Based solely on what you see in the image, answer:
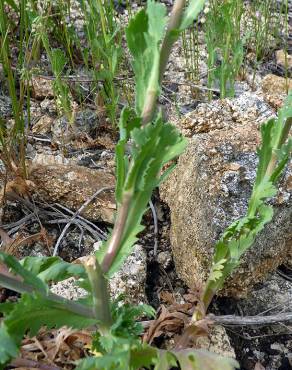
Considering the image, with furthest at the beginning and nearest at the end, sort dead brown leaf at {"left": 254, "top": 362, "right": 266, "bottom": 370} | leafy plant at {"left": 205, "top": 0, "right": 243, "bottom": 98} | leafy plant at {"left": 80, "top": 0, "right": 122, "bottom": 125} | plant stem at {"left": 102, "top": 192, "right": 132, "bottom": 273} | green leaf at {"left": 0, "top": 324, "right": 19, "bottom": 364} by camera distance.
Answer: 1. leafy plant at {"left": 205, "top": 0, "right": 243, "bottom": 98}
2. leafy plant at {"left": 80, "top": 0, "right": 122, "bottom": 125}
3. dead brown leaf at {"left": 254, "top": 362, "right": 266, "bottom": 370}
4. plant stem at {"left": 102, "top": 192, "right": 132, "bottom": 273}
5. green leaf at {"left": 0, "top": 324, "right": 19, "bottom": 364}

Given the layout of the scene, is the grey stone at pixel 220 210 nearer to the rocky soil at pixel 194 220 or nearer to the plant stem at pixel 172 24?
the rocky soil at pixel 194 220

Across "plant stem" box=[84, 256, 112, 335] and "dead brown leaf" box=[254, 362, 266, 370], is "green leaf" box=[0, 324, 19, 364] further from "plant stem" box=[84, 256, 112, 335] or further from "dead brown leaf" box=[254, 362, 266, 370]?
"dead brown leaf" box=[254, 362, 266, 370]

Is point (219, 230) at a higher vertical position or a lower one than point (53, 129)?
lower

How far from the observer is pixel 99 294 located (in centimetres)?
114

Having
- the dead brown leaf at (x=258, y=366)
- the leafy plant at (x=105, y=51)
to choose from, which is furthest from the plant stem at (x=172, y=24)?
the leafy plant at (x=105, y=51)

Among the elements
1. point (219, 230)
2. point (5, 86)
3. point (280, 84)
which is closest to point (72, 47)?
point (5, 86)

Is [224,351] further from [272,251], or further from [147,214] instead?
[147,214]

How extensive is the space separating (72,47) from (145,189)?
5.85ft

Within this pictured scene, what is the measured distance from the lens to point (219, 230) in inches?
62.7

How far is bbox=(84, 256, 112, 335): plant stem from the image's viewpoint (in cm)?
110

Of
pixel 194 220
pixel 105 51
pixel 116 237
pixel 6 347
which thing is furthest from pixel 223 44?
pixel 6 347

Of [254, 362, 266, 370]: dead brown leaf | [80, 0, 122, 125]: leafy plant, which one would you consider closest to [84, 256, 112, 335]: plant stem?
[254, 362, 266, 370]: dead brown leaf

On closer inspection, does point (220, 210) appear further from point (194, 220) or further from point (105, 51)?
point (105, 51)

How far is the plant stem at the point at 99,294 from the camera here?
110cm
